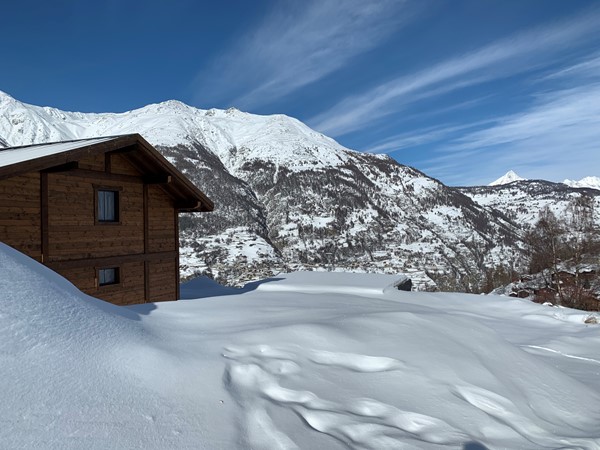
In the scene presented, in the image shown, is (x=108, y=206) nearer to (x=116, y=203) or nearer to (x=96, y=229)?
(x=116, y=203)

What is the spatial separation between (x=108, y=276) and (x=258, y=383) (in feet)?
33.9

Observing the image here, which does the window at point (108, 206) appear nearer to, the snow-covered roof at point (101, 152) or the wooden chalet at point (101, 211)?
the wooden chalet at point (101, 211)

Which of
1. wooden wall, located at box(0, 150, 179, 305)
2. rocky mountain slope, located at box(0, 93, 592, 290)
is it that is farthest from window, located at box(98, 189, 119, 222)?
rocky mountain slope, located at box(0, 93, 592, 290)

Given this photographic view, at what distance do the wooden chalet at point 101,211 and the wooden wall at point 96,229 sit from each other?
26mm

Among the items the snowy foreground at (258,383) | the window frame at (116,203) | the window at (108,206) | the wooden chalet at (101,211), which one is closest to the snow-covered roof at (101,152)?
the wooden chalet at (101,211)

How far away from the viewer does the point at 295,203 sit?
364 ft

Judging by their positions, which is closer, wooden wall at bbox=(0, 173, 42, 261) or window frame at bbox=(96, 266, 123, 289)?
wooden wall at bbox=(0, 173, 42, 261)

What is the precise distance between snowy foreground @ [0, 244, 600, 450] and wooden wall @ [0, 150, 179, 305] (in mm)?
6082

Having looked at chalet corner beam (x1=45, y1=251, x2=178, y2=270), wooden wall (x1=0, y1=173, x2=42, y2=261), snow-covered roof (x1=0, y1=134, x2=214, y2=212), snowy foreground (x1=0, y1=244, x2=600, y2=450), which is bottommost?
snowy foreground (x1=0, y1=244, x2=600, y2=450)

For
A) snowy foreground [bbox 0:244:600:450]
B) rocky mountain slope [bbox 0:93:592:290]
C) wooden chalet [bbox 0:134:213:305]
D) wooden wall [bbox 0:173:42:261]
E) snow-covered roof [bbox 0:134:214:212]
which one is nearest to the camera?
snowy foreground [bbox 0:244:600:450]

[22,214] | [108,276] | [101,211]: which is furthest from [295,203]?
[22,214]

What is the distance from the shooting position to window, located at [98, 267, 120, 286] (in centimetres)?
1216

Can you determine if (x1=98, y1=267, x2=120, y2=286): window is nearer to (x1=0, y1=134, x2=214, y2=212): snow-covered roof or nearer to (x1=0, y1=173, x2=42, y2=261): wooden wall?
(x1=0, y1=173, x2=42, y2=261): wooden wall

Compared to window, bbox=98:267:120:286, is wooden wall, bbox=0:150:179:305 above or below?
above
